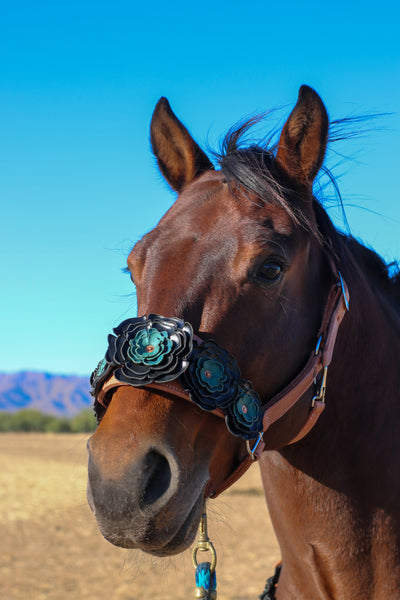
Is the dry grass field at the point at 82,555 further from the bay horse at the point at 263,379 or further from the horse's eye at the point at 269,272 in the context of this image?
the horse's eye at the point at 269,272

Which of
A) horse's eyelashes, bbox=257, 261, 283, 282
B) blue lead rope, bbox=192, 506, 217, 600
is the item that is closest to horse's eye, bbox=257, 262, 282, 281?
horse's eyelashes, bbox=257, 261, 283, 282

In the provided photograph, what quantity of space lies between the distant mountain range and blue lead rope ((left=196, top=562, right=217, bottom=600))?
498ft

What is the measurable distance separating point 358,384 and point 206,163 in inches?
54.3

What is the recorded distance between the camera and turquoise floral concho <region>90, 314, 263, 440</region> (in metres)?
1.98

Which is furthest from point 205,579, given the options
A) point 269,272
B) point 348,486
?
point 269,272

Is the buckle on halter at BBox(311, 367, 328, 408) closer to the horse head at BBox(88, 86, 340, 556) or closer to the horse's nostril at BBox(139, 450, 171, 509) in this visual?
the horse head at BBox(88, 86, 340, 556)

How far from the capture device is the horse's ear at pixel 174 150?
117 inches

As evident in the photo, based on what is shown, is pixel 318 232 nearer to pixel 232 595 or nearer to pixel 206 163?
pixel 206 163

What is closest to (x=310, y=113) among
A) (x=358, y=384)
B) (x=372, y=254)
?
(x=372, y=254)

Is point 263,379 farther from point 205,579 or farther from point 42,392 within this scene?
point 42,392

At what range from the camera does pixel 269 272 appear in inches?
89.8

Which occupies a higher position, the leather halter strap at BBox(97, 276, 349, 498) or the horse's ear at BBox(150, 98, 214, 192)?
the horse's ear at BBox(150, 98, 214, 192)

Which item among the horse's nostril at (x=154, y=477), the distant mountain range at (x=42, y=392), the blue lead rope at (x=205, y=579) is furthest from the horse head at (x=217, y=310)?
the distant mountain range at (x=42, y=392)

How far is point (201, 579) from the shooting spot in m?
2.46
